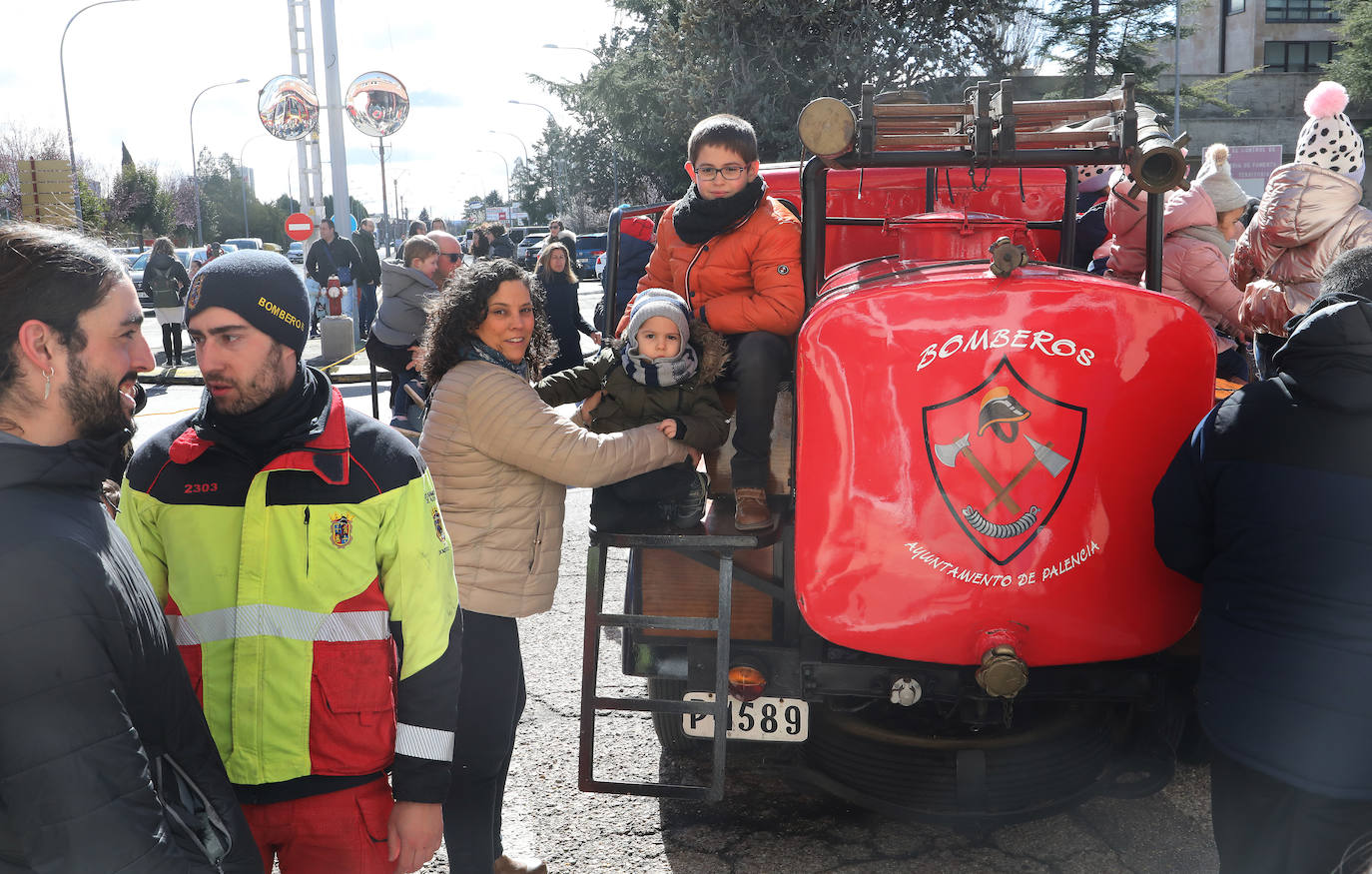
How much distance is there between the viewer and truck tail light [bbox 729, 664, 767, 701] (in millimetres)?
3436

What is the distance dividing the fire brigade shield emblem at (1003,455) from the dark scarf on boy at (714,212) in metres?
1.44

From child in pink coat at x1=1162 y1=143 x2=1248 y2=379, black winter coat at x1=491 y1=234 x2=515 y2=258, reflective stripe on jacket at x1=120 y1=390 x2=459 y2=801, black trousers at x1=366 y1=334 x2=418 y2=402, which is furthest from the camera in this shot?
black winter coat at x1=491 y1=234 x2=515 y2=258

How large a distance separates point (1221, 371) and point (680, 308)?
3045 mm

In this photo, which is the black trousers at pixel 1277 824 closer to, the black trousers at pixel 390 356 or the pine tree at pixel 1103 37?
the black trousers at pixel 390 356

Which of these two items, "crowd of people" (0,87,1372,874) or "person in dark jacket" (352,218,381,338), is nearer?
"crowd of people" (0,87,1372,874)

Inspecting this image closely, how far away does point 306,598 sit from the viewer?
7.27ft

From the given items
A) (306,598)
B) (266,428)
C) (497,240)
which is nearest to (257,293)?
(266,428)

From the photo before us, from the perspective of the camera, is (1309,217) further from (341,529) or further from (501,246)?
(501,246)

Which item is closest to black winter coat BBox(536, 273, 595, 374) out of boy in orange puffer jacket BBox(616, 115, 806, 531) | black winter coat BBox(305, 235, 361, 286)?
boy in orange puffer jacket BBox(616, 115, 806, 531)

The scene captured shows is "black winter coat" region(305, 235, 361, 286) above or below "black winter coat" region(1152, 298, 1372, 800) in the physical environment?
above

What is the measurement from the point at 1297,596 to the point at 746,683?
1598mm

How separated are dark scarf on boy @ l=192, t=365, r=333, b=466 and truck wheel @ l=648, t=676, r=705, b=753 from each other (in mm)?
1770

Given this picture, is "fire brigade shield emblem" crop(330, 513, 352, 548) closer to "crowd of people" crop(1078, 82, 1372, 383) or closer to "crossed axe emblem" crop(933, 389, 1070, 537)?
"crossed axe emblem" crop(933, 389, 1070, 537)

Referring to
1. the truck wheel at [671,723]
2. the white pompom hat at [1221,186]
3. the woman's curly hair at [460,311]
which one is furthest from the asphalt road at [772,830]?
the white pompom hat at [1221,186]
